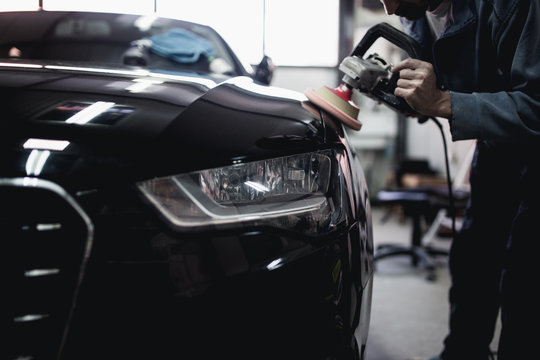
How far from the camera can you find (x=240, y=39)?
171 inches

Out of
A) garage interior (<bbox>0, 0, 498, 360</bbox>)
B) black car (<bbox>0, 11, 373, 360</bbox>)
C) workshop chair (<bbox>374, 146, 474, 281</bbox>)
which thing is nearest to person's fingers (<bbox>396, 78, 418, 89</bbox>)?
black car (<bbox>0, 11, 373, 360</bbox>)

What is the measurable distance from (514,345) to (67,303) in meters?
1.02

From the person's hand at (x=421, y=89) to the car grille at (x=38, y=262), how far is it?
0.71m

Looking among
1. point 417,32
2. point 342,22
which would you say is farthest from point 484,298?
point 342,22

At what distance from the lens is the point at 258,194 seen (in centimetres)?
70

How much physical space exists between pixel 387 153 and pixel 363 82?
4.89 m

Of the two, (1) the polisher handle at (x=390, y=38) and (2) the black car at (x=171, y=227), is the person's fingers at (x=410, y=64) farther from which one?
(2) the black car at (x=171, y=227)

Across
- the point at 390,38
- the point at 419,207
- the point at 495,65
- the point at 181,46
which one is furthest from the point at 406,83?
the point at 419,207

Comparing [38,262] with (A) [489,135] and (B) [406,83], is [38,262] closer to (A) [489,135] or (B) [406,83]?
(B) [406,83]

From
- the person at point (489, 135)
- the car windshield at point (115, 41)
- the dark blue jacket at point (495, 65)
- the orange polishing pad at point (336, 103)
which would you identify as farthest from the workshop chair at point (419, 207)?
the orange polishing pad at point (336, 103)

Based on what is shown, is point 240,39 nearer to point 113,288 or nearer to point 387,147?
point 387,147

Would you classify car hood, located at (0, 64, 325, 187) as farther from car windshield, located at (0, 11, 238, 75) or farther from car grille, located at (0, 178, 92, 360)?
car windshield, located at (0, 11, 238, 75)

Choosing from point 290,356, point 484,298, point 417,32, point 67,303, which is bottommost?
point 484,298

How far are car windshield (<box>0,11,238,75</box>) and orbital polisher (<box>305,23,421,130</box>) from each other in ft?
2.15
